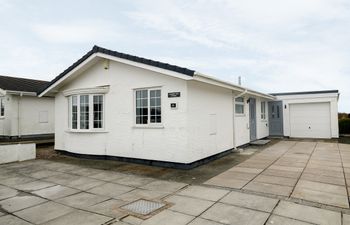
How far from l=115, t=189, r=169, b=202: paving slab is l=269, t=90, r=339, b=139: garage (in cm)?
1380

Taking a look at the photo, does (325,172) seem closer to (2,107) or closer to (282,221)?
(282,221)

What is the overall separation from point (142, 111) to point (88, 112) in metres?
2.41

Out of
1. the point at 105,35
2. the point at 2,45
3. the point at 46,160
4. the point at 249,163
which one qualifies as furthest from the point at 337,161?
the point at 2,45

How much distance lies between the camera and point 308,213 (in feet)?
12.7

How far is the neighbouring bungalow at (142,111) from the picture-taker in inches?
286

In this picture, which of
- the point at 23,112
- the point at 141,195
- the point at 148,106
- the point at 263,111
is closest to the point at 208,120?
the point at 148,106

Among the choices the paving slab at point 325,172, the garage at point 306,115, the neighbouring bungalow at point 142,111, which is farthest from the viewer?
the garage at point 306,115

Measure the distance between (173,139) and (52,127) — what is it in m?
13.1

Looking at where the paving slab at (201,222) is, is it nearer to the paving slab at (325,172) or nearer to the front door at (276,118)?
the paving slab at (325,172)

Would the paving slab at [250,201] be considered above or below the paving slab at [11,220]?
above

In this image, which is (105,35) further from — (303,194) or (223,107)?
(303,194)

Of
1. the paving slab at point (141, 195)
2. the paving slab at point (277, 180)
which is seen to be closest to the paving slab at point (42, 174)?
the paving slab at point (141, 195)

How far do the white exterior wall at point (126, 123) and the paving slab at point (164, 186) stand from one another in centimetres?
141

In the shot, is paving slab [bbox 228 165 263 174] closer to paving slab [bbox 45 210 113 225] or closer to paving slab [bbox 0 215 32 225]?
paving slab [bbox 45 210 113 225]
